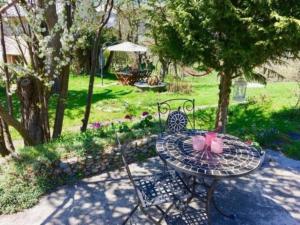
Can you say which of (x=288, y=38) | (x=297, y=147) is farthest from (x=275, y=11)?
(x=297, y=147)

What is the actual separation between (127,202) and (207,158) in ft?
4.14

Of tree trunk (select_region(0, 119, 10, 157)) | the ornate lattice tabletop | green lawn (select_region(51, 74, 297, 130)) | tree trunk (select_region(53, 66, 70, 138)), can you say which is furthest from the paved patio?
green lawn (select_region(51, 74, 297, 130))

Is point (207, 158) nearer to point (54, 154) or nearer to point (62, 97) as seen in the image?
point (54, 154)

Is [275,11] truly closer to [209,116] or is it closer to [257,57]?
[257,57]

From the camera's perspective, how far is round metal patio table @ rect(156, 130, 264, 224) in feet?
9.49

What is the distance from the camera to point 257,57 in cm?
496

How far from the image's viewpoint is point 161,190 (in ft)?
10.6

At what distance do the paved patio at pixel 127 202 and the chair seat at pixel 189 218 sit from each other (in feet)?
0.62

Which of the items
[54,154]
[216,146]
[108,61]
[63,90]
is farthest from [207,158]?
[108,61]

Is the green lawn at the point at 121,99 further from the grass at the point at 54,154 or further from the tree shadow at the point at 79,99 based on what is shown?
the grass at the point at 54,154

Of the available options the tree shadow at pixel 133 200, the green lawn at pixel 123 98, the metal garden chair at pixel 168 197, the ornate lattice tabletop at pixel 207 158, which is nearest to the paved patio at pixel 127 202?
the tree shadow at pixel 133 200

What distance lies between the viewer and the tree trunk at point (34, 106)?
4.99m

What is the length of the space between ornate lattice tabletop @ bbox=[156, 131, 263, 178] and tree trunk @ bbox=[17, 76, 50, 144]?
2386 mm

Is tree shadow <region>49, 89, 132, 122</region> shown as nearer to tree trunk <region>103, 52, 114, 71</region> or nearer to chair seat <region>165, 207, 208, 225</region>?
tree trunk <region>103, 52, 114, 71</region>
